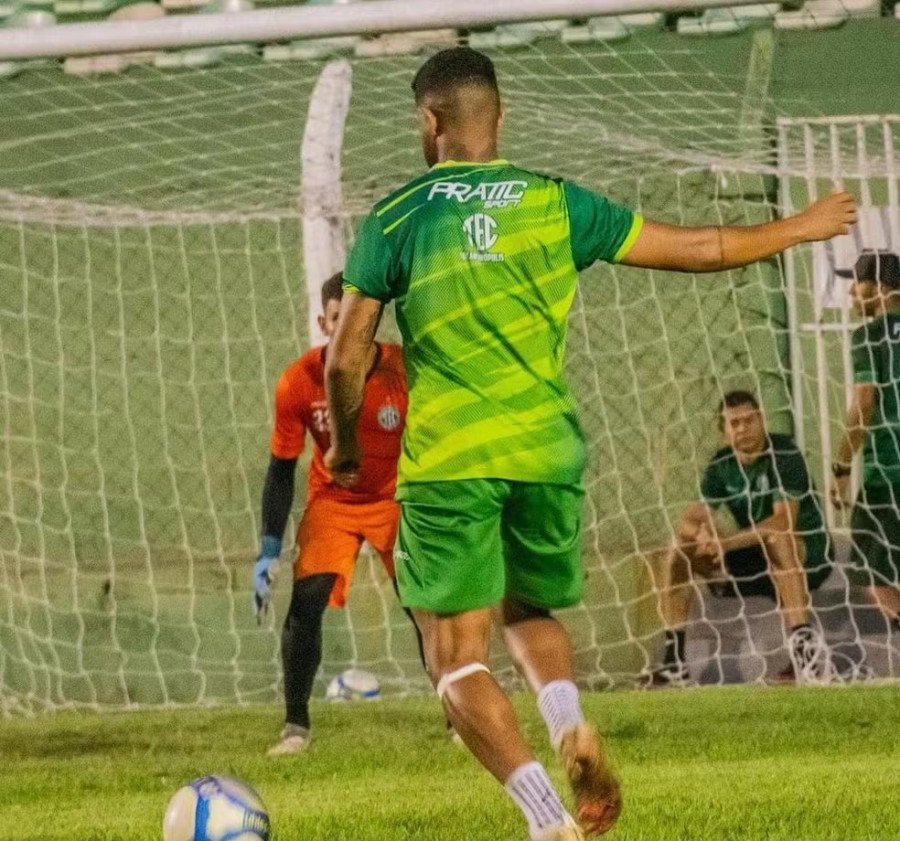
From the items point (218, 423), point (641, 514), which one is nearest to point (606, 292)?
point (641, 514)

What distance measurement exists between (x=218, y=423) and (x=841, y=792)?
268 inches

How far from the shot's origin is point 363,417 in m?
7.73

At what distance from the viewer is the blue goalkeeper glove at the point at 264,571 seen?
764 centimetres

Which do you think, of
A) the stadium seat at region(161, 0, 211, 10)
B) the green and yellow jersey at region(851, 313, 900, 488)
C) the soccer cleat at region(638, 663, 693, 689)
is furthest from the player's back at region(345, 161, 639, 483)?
the stadium seat at region(161, 0, 211, 10)

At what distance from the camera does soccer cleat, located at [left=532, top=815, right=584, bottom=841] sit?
4.04m

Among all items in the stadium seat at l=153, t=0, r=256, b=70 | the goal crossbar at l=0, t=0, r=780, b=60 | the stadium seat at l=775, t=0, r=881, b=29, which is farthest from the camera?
the stadium seat at l=153, t=0, r=256, b=70

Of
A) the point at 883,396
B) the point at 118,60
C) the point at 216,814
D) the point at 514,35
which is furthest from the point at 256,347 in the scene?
the point at 216,814

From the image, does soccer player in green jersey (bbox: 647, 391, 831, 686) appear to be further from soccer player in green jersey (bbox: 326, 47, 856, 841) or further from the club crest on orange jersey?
soccer player in green jersey (bbox: 326, 47, 856, 841)

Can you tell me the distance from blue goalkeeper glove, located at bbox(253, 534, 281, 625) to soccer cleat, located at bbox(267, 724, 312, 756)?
443mm

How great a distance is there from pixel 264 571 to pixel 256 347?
471cm

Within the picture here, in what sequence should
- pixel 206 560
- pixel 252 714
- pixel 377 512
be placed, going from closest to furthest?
pixel 377 512 → pixel 252 714 → pixel 206 560

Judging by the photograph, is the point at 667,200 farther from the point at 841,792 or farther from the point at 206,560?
the point at 841,792

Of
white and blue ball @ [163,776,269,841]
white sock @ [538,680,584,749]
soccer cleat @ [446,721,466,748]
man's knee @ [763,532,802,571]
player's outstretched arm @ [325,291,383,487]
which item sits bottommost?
soccer cleat @ [446,721,466,748]

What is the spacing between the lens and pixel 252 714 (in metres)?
9.10
